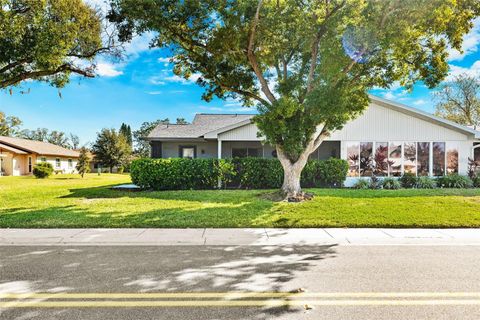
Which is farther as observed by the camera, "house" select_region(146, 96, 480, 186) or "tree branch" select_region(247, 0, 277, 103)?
"house" select_region(146, 96, 480, 186)

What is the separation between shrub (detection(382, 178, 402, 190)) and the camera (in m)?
16.1

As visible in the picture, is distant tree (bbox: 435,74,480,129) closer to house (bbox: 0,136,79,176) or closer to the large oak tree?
the large oak tree

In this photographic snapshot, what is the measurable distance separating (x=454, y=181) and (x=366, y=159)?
4655 millimetres

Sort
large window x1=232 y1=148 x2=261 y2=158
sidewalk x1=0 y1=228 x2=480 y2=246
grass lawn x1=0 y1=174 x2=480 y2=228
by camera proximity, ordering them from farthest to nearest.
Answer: large window x1=232 y1=148 x2=261 y2=158
grass lawn x1=0 y1=174 x2=480 y2=228
sidewalk x1=0 y1=228 x2=480 y2=246

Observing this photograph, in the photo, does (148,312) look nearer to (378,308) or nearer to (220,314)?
(220,314)

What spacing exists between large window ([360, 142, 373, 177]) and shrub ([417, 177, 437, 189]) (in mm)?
2506

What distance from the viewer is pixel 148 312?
3.30m

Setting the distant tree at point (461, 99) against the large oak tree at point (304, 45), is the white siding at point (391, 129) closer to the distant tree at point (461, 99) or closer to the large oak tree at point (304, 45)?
the large oak tree at point (304, 45)

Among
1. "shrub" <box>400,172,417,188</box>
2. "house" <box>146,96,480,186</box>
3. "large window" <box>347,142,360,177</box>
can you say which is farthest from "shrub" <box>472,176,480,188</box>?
"large window" <box>347,142,360,177</box>

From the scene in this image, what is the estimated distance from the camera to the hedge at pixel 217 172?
15.2m

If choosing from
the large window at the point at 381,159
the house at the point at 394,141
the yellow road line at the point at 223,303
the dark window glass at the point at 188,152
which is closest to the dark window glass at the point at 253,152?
the house at the point at 394,141

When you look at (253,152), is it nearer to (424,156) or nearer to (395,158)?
(395,158)

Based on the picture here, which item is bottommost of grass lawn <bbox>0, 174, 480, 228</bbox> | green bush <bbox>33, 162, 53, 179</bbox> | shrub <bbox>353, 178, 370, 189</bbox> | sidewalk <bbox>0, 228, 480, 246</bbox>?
sidewalk <bbox>0, 228, 480, 246</bbox>

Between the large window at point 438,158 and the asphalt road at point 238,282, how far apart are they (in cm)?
1346
